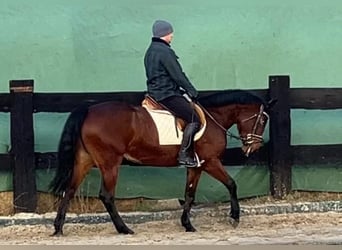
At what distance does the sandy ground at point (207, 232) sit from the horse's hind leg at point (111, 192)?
13 centimetres

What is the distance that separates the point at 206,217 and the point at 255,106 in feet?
4.50

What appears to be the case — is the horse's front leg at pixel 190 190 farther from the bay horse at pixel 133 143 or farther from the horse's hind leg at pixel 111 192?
the horse's hind leg at pixel 111 192

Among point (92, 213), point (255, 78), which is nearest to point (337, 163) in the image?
point (255, 78)

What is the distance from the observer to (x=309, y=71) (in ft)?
32.7

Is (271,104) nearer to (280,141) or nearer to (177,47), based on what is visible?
(280,141)

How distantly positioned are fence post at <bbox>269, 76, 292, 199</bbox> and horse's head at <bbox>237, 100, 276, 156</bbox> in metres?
0.61

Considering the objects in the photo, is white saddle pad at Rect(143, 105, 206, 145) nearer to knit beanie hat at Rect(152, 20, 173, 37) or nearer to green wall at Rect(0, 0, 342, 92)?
knit beanie hat at Rect(152, 20, 173, 37)

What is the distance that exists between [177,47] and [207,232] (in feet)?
7.10

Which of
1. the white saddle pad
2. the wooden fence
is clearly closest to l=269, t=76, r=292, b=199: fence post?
the wooden fence

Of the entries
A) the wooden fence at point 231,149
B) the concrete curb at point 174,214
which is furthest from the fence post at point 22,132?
the concrete curb at point 174,214

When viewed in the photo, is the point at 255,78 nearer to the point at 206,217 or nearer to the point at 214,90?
the point at 214,90

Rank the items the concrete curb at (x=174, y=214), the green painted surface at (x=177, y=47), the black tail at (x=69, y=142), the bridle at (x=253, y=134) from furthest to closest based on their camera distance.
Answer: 1. the green painted surface at (x=177, y=47)
2. the concrete curb at (x=174, y=214)
3. the bridle at (x=253, y=134)
4. the black tail at (x=69, y=142)

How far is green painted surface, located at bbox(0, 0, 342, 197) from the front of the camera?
962 centimetres

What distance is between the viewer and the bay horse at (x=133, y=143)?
8.76m
